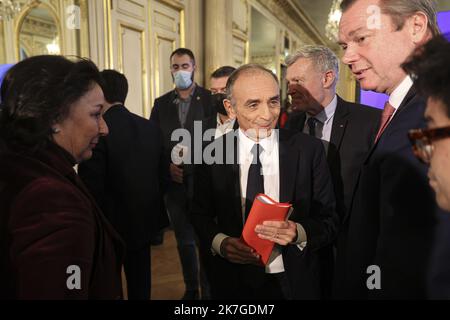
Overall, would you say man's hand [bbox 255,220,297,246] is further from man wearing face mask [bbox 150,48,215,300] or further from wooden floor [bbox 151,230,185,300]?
wooden floor [bbox 151,230,185,300]

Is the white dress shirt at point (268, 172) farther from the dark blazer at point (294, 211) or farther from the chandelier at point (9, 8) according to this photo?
the chandelier at point (9, 8)

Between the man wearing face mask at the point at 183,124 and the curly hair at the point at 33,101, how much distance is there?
1.68m

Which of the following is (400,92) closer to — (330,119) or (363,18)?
(363,18)

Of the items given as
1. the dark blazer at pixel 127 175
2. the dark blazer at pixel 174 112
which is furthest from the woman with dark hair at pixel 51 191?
the dark blazer at pixel 174 112

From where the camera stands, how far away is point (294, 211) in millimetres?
1482

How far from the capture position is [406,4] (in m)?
1.14

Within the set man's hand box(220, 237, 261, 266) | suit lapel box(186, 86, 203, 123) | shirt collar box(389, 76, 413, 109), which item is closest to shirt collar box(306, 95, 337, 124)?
shirt collar box(389, 76, 413, 109)

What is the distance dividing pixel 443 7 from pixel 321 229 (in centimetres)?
924

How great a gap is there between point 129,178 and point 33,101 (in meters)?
1.14

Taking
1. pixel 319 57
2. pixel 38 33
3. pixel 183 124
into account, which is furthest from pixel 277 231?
pixel 38 33

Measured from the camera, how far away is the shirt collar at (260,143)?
59.3 inches
